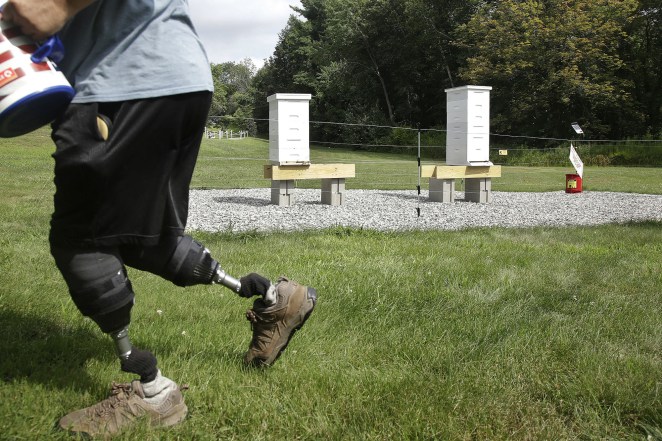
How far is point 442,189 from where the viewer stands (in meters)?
10.4

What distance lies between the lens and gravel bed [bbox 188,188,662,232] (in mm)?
7354

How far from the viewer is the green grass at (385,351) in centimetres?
197

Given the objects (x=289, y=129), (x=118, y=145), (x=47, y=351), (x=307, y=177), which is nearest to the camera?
(x=118, y=145)

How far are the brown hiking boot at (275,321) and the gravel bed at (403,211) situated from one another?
13.0 feet

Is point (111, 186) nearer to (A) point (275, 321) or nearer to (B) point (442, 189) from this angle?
(A) point (275, 321)

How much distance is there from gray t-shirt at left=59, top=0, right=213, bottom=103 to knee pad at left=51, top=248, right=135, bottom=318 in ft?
1.49

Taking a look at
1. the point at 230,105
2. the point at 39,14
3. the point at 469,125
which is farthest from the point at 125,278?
the point at 230,105

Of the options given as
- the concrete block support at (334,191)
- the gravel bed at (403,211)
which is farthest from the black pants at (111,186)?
the concrete block support at (334,191)

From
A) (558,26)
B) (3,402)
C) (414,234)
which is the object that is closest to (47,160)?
(414,234)

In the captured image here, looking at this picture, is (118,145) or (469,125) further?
(469,125)

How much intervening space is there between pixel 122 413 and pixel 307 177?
301 inches

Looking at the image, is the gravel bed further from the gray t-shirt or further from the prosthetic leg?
the gray t-shirt

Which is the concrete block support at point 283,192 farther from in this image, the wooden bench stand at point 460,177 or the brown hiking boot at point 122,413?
the brown hiking boot at point 122,413

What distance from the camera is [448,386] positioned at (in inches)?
88.0
